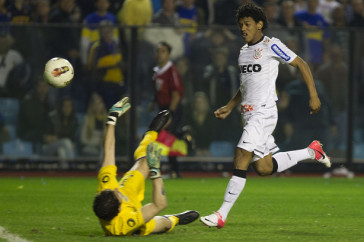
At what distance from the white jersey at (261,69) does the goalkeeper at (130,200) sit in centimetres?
137

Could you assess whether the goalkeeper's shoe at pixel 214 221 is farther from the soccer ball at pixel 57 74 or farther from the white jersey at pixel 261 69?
the soccer ball at pixel 57 74

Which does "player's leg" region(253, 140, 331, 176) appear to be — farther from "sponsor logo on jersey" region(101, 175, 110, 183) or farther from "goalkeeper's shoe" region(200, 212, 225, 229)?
"sponsor logo on jersey" region(101, 175, 110, 183)

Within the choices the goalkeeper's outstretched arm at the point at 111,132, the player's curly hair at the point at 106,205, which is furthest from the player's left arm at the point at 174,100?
the player's curly hair at the point at 106,205

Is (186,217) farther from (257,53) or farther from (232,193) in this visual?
(257,53)

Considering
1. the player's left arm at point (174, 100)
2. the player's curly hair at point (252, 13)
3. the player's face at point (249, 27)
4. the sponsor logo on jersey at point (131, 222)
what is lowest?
the sponsor logo on jersey at point (131, 222)

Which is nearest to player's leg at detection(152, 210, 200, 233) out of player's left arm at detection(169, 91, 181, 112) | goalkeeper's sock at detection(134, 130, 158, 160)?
goalkeeper's sock at detection(134, 130, 158, 160)

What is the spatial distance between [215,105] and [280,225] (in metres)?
7.69

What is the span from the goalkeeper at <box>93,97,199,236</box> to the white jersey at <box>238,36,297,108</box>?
1.37m

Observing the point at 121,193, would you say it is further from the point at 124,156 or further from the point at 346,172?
the point at 346,172

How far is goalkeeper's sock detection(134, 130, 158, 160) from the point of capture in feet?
28.1

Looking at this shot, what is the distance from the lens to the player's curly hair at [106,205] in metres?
7.13

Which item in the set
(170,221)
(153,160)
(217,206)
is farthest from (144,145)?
(217,206)

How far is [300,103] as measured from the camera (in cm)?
1659

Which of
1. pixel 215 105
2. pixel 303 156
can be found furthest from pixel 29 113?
pixel 303 156
